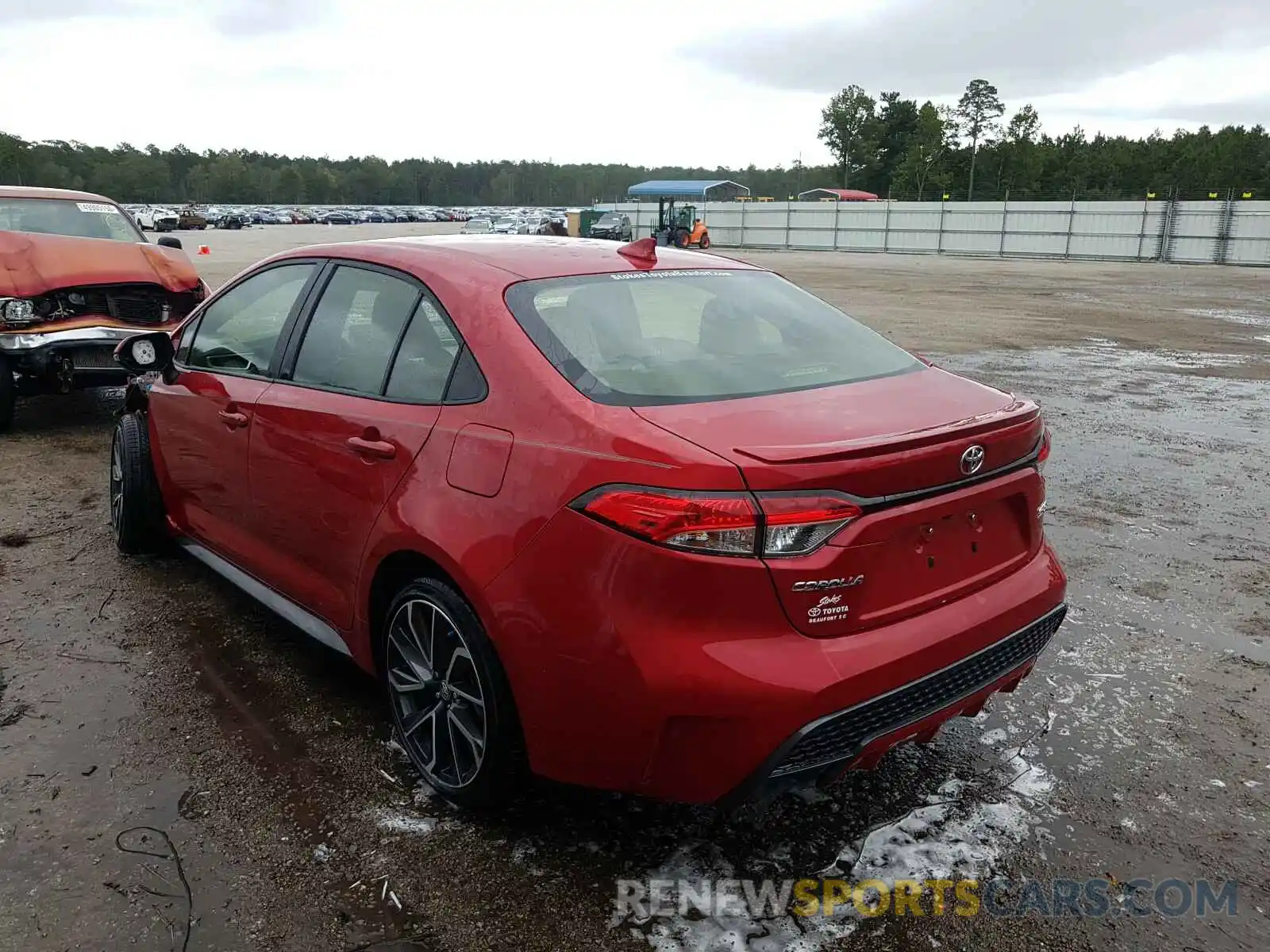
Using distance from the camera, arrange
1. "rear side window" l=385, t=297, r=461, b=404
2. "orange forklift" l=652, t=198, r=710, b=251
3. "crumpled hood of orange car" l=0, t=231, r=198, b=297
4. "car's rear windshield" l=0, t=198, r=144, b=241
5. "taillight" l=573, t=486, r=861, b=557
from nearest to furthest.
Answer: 1. "taillight" l=573, t=486, r=861, b=557
2. "rear side window" l=385, t=297, r=461, b=404
3. "crumpled hood of orange car" l=0, t=231, r=198, b=297
4. "car's rear windshield" l=0, t=198, r=144, b=241
5. "orange forklift" l=652, t=198, r=710, b=251

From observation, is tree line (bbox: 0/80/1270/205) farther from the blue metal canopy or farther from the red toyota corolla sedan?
the red toyota corolla sedan

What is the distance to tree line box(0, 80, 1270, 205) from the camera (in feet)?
262

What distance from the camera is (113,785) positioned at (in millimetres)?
2990

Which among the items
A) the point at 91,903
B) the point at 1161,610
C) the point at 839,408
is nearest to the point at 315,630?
the point at 91,903

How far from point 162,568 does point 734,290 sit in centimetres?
328

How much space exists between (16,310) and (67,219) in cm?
184

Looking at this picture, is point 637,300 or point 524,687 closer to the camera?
point 524,687

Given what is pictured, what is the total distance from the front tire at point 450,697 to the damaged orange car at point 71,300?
539cm

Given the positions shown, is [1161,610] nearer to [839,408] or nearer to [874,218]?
[839,408]

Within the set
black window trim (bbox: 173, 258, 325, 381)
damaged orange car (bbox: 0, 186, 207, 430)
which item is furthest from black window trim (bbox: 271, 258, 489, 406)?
damaged orange car (bbox: 0, 186, 207, 430)

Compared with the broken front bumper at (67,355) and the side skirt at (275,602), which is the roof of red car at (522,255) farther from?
the broken front bumper at (67,355)

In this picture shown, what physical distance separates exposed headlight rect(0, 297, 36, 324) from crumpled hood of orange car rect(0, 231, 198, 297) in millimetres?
54

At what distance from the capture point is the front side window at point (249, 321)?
3.70 m

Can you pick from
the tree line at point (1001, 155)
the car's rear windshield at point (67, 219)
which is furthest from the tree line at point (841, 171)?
the car's rear windshield at point (67, 219)
